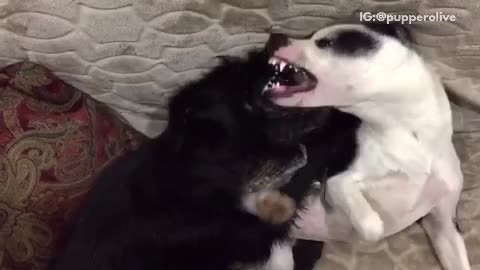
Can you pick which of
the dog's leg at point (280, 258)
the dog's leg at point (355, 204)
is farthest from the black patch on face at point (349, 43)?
the dog's leg at point (280, 258)

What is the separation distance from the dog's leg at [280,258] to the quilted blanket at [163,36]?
31cm

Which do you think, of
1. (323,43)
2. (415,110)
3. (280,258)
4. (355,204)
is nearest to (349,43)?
(323,43)

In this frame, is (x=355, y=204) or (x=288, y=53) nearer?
(x=288, y=53)

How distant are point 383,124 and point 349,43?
16 centimetres

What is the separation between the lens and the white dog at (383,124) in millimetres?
1210

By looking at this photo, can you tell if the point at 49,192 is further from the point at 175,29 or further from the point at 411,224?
the point at 411,224

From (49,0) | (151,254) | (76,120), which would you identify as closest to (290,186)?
(151,254)

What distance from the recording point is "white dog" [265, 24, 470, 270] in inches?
47.6

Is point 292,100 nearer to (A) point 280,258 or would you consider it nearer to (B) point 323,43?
(B) point 323,43

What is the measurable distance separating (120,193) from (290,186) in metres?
0.28

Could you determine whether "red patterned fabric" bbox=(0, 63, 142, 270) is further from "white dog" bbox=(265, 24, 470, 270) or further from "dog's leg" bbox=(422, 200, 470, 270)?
"dog's leg" bbox=(422, 200, 470, 270)

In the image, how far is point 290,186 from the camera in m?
1.36

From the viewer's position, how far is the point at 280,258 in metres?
1.40

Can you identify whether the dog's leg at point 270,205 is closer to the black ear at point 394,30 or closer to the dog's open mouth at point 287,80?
the dog's open mouth at point 287,80
